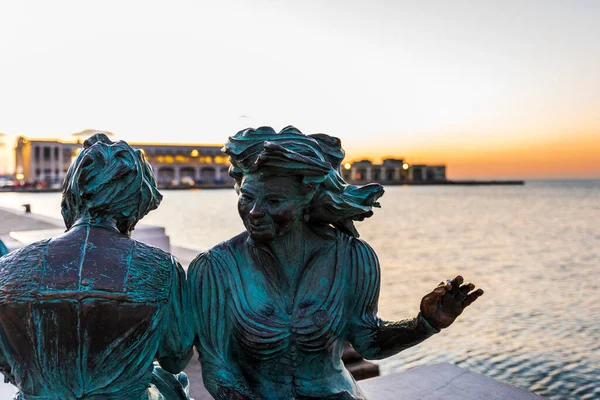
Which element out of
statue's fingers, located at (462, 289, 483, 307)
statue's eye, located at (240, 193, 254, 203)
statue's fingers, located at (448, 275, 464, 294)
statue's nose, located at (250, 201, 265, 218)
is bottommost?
statue's fingers, located at (462, 289, 483, 307)

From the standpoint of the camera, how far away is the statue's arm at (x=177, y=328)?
188 cm

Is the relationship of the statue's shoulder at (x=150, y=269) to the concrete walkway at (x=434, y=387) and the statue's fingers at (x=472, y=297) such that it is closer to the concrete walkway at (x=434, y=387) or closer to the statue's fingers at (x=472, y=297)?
the statue's fingers at (x=472, y=297)

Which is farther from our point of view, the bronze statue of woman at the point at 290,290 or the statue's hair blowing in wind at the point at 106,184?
the bronze statue of woman at the point at 290,290

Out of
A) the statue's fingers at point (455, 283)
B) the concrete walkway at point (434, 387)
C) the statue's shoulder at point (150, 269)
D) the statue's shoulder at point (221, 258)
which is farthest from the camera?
the concrete walkway at point (434, 387)

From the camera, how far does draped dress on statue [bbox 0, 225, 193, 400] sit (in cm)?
161

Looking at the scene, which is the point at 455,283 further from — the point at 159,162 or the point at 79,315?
the point at 159,162

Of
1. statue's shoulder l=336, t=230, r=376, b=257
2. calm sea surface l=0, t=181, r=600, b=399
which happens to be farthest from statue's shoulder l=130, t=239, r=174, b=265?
calm sea surface l=0, t=181, r=600, b=399

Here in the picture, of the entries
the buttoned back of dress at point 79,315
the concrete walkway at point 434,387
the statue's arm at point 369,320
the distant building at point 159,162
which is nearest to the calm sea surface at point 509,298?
the concrete walkway at point 434,387

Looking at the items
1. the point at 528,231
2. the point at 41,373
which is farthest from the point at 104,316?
the point at 528,231

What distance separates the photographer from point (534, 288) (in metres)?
13.5

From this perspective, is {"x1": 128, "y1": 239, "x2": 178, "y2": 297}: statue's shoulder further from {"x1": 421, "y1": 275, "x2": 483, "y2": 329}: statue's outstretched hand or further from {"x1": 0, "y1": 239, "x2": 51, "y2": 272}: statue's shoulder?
{"x1": 421, "y1": 275, "x2": 483, "y2": 329}: statue's outstretched hand

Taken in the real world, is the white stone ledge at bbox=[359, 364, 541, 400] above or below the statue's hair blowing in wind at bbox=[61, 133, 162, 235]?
below

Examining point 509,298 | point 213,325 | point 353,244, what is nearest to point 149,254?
point 213,325

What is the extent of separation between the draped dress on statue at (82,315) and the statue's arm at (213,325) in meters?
0.18
